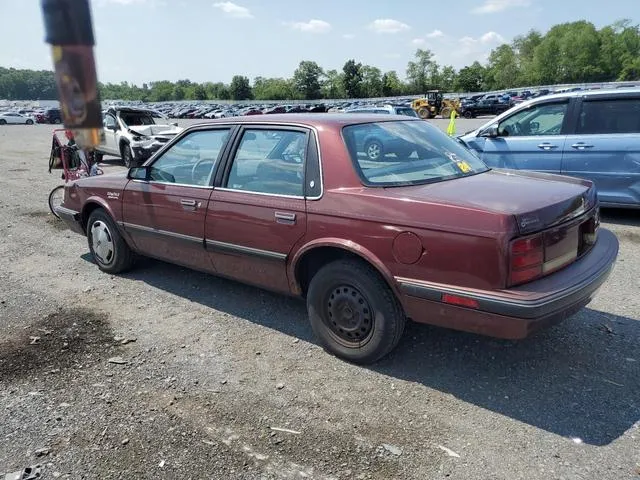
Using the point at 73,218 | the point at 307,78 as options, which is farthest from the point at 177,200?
the point at 307,78

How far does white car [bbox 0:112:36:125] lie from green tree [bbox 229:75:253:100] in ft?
254

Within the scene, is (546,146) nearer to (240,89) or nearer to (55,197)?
(55,197)

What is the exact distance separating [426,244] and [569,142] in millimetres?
5115

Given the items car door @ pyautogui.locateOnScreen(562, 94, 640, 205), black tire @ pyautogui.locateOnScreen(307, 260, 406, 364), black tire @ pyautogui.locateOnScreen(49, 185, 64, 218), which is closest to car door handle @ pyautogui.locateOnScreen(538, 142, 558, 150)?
car door @ pyautogui.locateOnScreen(562, 94, 640, 205)

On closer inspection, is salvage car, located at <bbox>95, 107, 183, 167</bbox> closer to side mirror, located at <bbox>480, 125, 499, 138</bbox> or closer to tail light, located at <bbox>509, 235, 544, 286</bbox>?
side mirror, located at <bbox>480, 125, 499, 138</bbox>

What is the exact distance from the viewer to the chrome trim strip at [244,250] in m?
3.71

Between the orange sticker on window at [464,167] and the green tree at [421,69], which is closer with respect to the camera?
the orange sticker on window at [464,167]

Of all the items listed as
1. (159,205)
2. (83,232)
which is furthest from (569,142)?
(83,232)

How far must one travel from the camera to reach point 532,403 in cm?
300

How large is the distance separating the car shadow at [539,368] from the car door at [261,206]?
0.54m

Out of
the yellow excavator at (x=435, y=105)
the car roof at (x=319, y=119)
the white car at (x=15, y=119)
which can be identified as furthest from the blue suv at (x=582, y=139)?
the white car at (x=15, y=119)

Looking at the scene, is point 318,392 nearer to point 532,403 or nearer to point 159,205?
point 532,403

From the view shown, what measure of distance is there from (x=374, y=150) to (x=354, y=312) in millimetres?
1166

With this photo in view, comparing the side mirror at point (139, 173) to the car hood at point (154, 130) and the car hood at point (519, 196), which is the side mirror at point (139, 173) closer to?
the car hood at point (519, 196)
